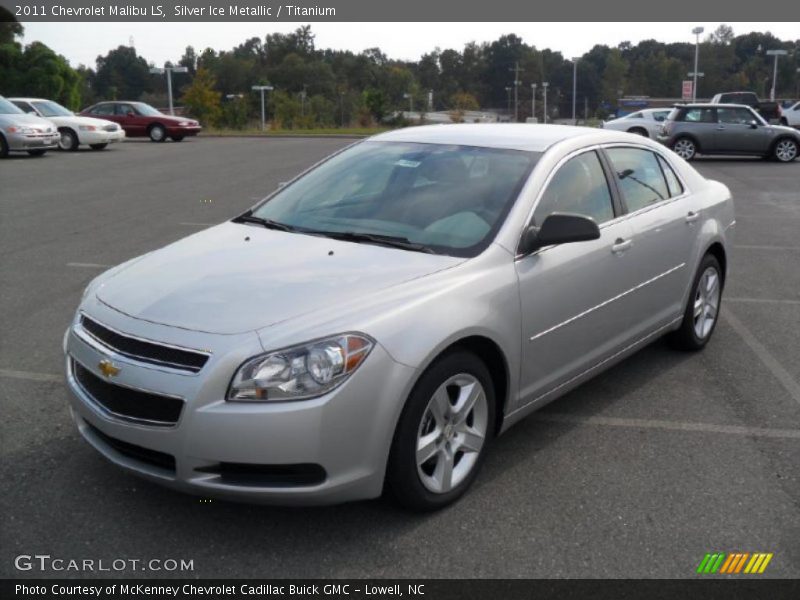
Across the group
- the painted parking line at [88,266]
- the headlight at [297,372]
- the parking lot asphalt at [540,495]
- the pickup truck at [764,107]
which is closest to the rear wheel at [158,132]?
the pickup truck at [764,107]

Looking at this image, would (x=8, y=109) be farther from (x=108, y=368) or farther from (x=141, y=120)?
(x=108, y=368)

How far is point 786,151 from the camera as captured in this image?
2292 centimetres

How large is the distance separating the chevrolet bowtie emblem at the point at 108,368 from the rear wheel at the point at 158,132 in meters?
30.4

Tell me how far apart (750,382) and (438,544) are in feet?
9.45

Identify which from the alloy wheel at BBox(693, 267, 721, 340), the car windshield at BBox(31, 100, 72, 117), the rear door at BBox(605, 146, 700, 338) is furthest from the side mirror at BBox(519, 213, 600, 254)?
the car windshield at BBox(31, 100, 72, 117)

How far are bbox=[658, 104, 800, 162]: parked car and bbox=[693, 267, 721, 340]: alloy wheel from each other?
18289 mm

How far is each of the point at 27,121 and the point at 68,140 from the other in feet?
10.0

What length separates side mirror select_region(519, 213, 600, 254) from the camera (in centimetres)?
409

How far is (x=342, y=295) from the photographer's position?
3551 mm

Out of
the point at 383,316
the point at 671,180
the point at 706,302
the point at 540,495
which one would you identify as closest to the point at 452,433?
the point at 540,495

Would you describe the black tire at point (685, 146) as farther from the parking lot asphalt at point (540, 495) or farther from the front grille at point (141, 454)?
the front grille at point (141, 454)

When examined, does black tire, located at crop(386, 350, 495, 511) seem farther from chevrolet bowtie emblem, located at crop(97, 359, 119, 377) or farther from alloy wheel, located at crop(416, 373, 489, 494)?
chevrolet bowtie emblem, located at crop(97, 359, 119, 377)

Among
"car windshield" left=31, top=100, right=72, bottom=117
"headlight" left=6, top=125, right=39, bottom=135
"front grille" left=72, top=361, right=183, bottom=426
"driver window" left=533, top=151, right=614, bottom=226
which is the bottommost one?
"front grille" left=72, top=361, right=183, bottom=426

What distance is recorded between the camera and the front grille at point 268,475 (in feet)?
10.7
